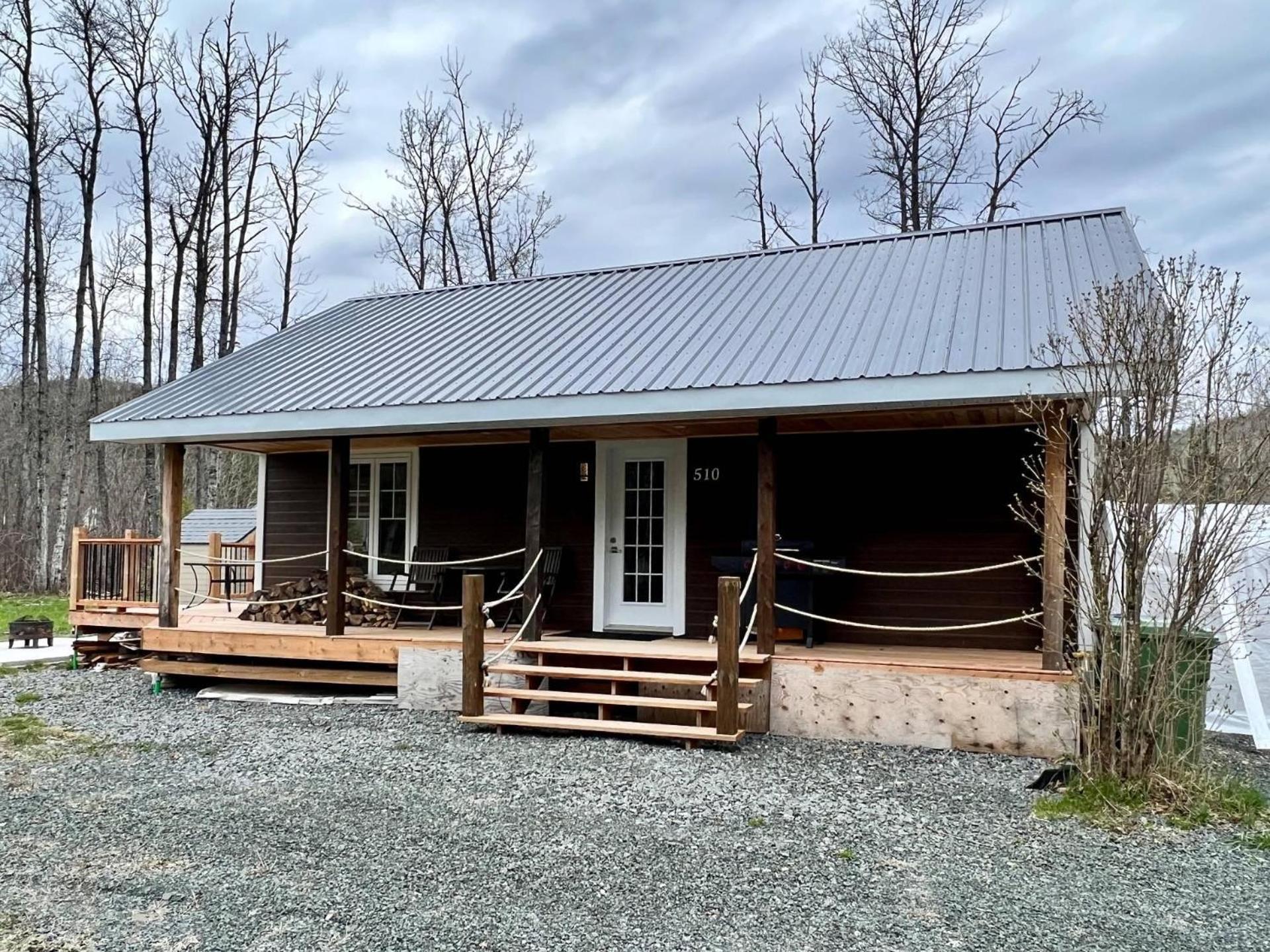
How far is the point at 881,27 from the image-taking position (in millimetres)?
19281

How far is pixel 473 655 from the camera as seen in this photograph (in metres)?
7.02

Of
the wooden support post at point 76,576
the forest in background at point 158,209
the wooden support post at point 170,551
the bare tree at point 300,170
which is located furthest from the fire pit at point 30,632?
the bare tree at point 300,170

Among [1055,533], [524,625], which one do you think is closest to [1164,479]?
[1055,533]

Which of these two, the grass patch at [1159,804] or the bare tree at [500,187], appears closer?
the grass patch at [1159,804]

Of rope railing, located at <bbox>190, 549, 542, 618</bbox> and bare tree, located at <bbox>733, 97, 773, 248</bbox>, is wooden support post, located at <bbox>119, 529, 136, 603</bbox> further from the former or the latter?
bare tree, located at <bbox>733, 97, 773, 248</bbox>

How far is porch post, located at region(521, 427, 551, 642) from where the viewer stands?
7.44 m

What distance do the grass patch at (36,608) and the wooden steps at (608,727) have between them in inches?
362

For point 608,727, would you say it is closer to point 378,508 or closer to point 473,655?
point 473,655

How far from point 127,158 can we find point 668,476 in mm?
17574

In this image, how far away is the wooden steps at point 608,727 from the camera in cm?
623

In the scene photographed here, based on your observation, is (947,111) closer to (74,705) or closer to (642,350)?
(642,350)

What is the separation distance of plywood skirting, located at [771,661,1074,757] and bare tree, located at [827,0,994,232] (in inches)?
535

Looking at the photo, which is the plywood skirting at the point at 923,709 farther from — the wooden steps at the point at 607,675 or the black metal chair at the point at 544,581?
the black metal chair at the point at 544,581

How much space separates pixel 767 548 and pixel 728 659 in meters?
0.91
